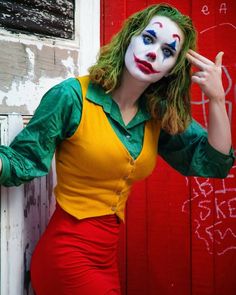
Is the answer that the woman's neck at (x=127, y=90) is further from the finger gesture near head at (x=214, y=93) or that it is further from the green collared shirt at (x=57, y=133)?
the finger gesture near head at (x=214, y=93)

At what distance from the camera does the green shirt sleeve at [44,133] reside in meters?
1.18

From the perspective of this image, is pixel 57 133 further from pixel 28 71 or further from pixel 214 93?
pixel 214 93

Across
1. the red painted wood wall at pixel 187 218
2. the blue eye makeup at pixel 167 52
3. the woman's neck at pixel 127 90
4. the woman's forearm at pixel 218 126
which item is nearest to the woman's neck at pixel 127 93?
the woman's neck at pixel 127 90

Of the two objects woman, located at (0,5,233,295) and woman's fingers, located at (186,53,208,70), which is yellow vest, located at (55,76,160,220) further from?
woman's fingers, located at (186,53,208,70)

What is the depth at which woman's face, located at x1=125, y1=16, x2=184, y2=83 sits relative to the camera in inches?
49.3

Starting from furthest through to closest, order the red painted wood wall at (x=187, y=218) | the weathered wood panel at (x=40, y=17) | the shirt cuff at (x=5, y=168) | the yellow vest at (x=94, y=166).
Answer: the red painted wood wall at (x=187, y=218)
the weathered wood panel at (x=40, y=17)
the yellow vest at (x=94, y=166)
the shirt cuff at (x=5, y=168)

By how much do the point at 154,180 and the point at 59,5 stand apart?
804mm

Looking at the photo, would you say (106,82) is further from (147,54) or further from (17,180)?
(17,180)

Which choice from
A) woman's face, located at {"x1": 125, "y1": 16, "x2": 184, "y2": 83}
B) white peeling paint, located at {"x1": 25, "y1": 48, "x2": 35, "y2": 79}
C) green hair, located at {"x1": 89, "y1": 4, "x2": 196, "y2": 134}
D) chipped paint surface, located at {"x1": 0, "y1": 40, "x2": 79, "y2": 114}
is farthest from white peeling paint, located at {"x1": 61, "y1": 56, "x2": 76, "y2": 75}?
woman's face, located at {"x1": 125, "y1": 16, "x2": 184, "y2": 83}

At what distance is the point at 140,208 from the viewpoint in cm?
188

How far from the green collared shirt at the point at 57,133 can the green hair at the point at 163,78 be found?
0.04m

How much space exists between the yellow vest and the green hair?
0.07 metres

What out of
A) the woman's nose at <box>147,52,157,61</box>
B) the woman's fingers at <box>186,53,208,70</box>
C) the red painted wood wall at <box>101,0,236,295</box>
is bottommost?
the red painted wood wall at <box>101,0,236,295</box>

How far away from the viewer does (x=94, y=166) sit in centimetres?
124
